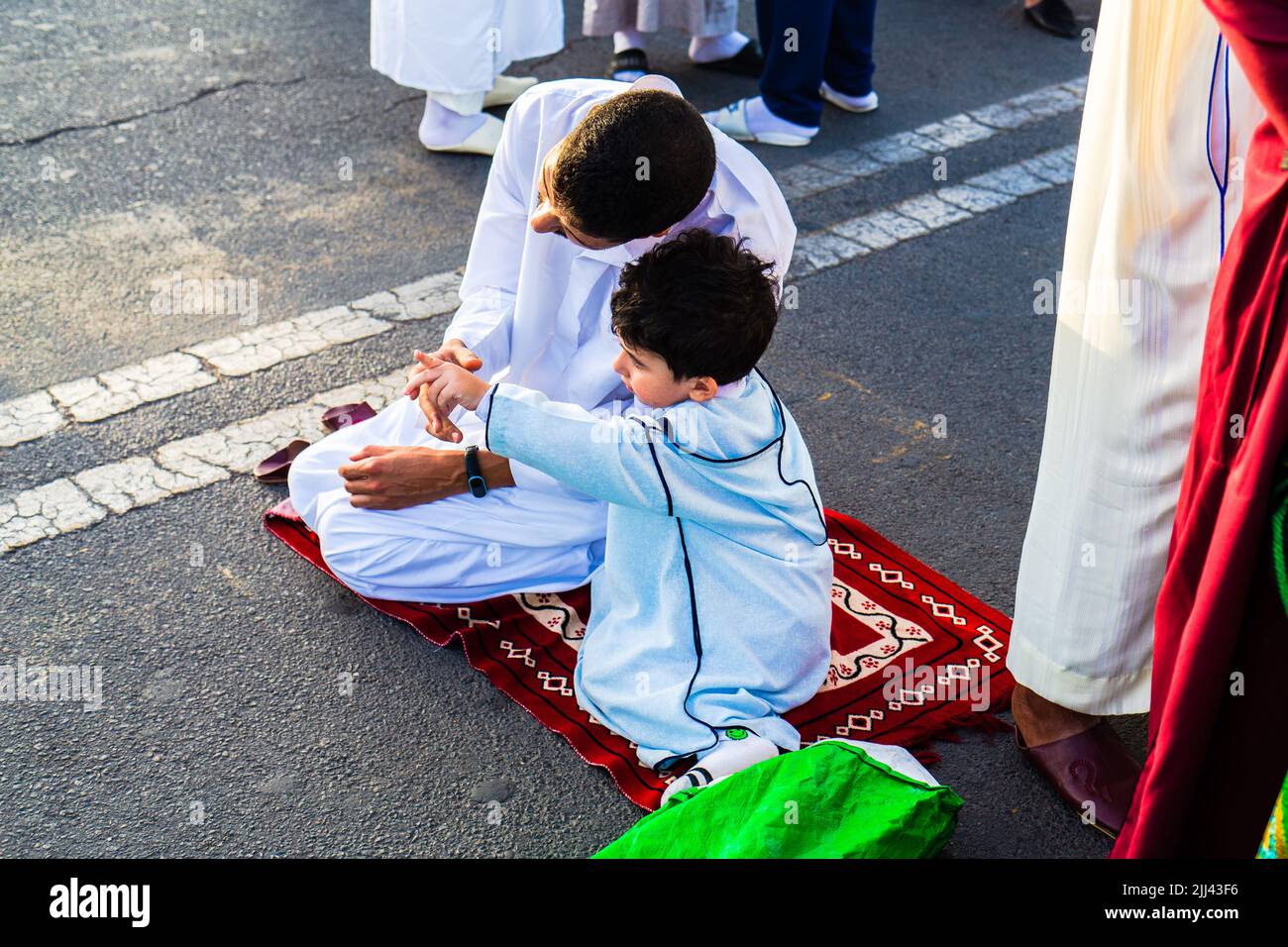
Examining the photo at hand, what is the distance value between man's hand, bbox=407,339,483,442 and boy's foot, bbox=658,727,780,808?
0.81 metres

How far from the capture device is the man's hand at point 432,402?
2.70 metres

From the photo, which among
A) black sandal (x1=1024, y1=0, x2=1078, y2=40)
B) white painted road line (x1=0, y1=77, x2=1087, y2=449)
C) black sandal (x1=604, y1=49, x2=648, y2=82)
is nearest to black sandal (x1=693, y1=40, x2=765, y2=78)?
black sandal (x1=604, y1=49, x2=648, y2=82)

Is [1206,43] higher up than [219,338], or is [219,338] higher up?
[1206,43]

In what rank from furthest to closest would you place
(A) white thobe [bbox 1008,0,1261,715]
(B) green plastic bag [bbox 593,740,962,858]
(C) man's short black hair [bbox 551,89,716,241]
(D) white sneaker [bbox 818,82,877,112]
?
1. (D) white sneaker [bbox 818,82,877,112]
2. (C) man's short black hair [bbox 551,89,716,241]
3. (B) green plastic bag [bbox 593,740,962,858]
4. (A) white thobe [bbox 1008,0,1261,715]

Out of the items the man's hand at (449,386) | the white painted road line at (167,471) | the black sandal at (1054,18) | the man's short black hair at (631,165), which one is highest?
the man's short black hair at (631,165)

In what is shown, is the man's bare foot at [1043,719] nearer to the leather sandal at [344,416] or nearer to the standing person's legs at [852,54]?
the leather sandal at [344,416]

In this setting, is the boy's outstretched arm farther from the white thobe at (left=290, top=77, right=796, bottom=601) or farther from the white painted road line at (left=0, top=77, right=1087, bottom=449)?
the white painted road line at (left=0, top=77, right=1087, bottom=449)

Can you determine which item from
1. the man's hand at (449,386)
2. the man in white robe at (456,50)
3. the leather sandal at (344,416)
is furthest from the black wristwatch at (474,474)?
the man in white robe at (456,50)

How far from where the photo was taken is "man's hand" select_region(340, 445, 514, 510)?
120 inches

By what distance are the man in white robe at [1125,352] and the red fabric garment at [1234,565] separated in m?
0.28

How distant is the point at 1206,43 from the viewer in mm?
2117
